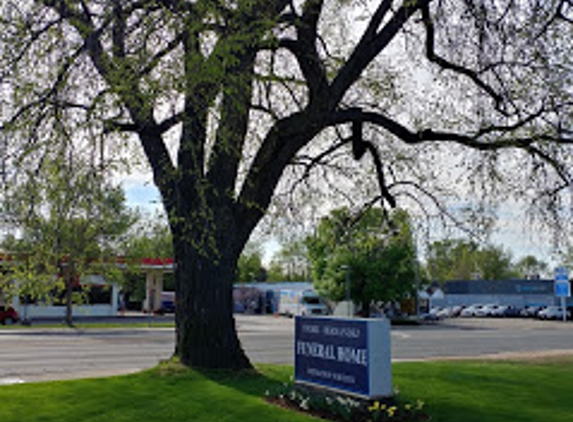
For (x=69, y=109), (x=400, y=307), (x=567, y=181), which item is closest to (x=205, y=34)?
(x=69, y=109)

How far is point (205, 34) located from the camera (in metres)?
9.66

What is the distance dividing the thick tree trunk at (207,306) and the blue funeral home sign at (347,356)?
2.00m

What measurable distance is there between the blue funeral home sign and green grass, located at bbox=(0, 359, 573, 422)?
0.90 metres

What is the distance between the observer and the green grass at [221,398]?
31.8 ft

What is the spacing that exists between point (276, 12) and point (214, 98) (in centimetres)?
325

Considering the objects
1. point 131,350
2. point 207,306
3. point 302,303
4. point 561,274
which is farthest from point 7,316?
point 561,274

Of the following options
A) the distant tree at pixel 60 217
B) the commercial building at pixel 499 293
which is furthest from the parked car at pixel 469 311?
the distant tree at pixel 60 217

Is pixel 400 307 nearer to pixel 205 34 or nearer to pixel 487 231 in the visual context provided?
pixel 487 231

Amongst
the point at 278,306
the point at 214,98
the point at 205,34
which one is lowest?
the point at 278,306

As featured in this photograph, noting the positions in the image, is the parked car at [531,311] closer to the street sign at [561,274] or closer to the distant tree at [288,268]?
the street sign at [561,274]

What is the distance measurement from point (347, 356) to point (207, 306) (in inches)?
135

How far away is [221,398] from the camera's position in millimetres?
10531

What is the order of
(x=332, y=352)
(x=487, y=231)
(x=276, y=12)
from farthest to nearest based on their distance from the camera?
(x=487, y=231)
(x=276, y=12)
(x=332, y=352)

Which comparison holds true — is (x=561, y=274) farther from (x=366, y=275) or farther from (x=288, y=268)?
(x=288, y=268)
